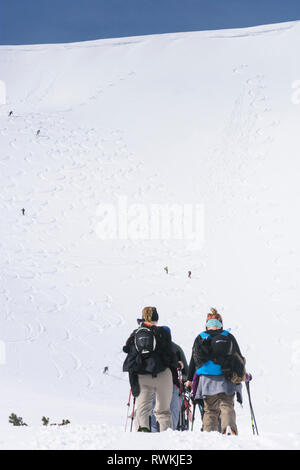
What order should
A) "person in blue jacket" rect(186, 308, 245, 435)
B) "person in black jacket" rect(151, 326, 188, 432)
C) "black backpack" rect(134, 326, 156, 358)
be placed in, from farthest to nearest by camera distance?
1. "person in black jacket" rect(151, 326, 188, 432)
2. "person in blue jacket" rect(186, 308, 245, 435)
3. "black backpack" rect(134, 326, 156, 358)

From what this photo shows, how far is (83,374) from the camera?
1575 centimetres

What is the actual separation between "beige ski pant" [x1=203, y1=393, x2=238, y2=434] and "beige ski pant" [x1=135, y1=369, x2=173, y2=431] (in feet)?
1.29

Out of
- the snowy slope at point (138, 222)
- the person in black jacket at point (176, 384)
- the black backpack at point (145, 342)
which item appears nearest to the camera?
the black backpack at point (145, 342)

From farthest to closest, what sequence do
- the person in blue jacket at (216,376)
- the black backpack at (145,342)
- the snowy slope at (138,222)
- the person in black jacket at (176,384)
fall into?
1. the snowy slope at (138,222)
2. the person in black jacket at (176,384)
3. the person in blue jacket at (216,376)
4. the black backpack at (145,342)

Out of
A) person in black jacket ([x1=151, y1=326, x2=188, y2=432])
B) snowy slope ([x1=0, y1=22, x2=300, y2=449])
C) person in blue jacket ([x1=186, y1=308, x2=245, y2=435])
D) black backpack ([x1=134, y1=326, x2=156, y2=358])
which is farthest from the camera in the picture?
snowy slope ([x1=0, y1=22, x2=300, y2=449])

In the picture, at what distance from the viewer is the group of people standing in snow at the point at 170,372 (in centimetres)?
571

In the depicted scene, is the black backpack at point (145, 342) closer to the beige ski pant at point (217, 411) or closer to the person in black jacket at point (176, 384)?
the person in black jacket at point (176, 384)

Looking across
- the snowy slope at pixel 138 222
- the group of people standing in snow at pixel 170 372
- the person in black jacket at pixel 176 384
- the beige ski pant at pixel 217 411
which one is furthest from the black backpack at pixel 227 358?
the snowy slope at pixel 138 222

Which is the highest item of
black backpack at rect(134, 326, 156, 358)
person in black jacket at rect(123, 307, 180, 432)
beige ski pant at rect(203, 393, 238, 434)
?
black backpack at rect(134, 326, 156, 358)

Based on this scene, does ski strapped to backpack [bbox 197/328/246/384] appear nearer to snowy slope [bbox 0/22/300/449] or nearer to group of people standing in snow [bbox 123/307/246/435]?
group of people standing in snow [bbox 123/307/246/435]

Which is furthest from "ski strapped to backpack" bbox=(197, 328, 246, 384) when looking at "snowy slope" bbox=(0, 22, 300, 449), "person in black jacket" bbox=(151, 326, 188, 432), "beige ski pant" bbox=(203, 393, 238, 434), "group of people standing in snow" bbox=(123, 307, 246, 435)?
"snowy slope" bbox=(0, 22, 300, 449)

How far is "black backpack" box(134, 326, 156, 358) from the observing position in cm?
568
